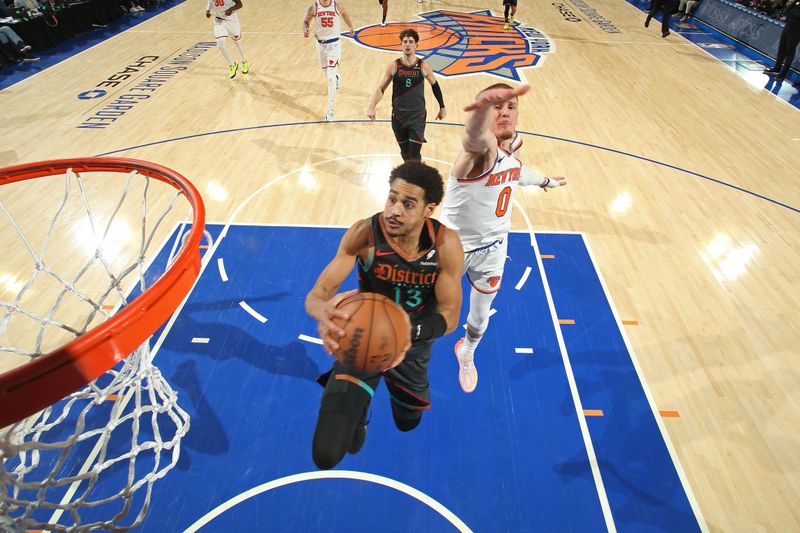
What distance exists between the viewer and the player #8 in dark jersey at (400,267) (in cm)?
280

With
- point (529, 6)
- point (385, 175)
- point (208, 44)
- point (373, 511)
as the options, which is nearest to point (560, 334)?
point (373, 511)

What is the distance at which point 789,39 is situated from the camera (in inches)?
403

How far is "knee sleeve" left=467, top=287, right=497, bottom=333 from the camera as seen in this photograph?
3.77 metres

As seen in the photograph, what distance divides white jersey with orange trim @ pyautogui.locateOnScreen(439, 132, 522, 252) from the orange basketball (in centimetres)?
994

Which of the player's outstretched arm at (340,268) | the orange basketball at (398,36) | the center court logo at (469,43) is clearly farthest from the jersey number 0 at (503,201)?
the orange basketball at (398,36)

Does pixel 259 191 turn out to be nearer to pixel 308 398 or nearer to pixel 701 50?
pixel 308 398

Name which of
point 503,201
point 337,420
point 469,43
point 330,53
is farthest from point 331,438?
point 469,43

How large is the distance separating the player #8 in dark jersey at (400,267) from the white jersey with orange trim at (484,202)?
2.09 ft

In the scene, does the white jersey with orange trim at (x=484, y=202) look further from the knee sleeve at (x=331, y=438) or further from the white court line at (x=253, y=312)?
the white court line at (x=253, y=312)

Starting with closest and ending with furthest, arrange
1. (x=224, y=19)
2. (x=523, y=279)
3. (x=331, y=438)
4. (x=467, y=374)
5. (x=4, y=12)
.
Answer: (x=331, y=438) < (x=467, y=374) < (x=523, y=279) < (x=224, y=19) < (x=4, y=12)

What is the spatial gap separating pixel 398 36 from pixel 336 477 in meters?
12.3

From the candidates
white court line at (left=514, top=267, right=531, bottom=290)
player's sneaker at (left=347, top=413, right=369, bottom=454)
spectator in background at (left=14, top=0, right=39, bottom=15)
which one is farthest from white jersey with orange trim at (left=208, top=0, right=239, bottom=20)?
player's sneaker at (left=347, top=413, right=369, bottom=454)

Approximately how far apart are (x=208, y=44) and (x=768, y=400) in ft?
45.1

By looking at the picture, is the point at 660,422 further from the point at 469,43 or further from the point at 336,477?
the point at 469,43
